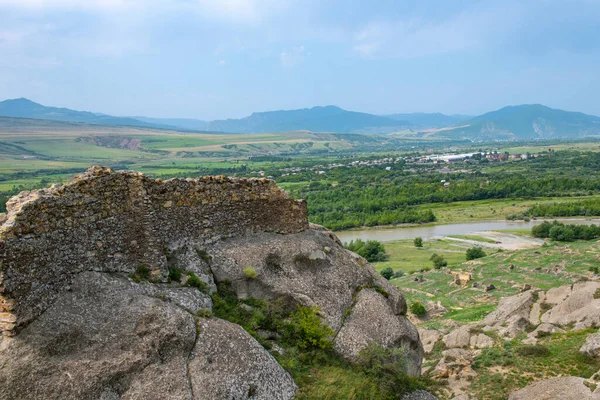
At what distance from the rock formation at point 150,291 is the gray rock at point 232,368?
0.10 feet

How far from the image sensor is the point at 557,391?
16734 mm

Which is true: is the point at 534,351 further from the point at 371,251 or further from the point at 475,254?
the point at 371,251

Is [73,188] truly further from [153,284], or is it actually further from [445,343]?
[445,343]

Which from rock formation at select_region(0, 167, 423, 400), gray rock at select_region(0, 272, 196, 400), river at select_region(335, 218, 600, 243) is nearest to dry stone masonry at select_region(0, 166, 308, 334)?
rock formation at select_region(0, 167, 423, 400)

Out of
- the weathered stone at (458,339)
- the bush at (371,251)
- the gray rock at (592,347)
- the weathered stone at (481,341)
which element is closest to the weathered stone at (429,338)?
the weathered stone at (458,339)

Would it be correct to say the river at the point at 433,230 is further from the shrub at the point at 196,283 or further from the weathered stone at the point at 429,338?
the shrub at the point at 196,283

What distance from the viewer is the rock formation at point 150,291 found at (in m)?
10.9

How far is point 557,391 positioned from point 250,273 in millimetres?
12233

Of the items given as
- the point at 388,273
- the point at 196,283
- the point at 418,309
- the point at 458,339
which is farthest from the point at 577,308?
the point at 388,273

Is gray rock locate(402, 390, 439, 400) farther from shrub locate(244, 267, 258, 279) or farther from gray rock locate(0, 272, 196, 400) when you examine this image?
gray rock locate(0, 272, 196, 400)

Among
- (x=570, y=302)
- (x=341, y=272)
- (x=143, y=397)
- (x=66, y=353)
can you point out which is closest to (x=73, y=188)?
(x=66, y=353)

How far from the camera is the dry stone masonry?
11148mm

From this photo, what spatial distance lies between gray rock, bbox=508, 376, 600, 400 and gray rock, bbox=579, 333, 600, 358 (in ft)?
12.4

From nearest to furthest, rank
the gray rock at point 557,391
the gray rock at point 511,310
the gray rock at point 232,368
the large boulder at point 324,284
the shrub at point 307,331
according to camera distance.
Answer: the gray rock at point 232,368, the shrub at point 307,331, the gray rock at point 557,391, the large boulder at point 324,284, the gray rock at point 511,310
